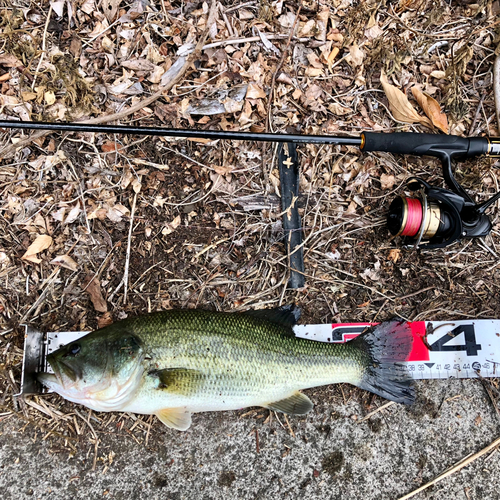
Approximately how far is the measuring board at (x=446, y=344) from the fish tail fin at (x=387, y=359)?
0.19 metres

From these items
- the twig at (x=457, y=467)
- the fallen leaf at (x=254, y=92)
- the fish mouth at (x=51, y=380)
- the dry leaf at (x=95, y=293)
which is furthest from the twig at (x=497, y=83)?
the fish mouth at (x=51, y=380)

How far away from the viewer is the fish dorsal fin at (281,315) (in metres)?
2.86

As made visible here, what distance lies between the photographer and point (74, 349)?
2479mm

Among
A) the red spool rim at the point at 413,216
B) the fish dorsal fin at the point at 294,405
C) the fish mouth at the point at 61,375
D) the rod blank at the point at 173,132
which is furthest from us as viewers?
the red spool rim at the point at 413,216

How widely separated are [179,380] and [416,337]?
6.58ft

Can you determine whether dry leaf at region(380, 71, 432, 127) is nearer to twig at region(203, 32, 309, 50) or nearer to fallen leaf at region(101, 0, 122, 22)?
twig at region(203, 32, 309, 50)

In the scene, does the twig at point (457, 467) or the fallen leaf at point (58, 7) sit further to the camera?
the fallen leaf at point (58, 7)

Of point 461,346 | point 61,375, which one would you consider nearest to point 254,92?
point 61,375

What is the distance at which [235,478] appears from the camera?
116 inches

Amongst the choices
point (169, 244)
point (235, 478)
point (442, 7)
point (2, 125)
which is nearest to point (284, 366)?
point (235, 478)

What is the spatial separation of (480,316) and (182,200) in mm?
2789

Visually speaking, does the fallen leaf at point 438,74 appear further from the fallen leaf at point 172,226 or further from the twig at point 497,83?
the fallen leaf at point 172,226

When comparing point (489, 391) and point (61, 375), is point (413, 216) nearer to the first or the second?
point (489, 391)

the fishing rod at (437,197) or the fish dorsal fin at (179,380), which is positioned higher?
the fishing rod at (437,197)
